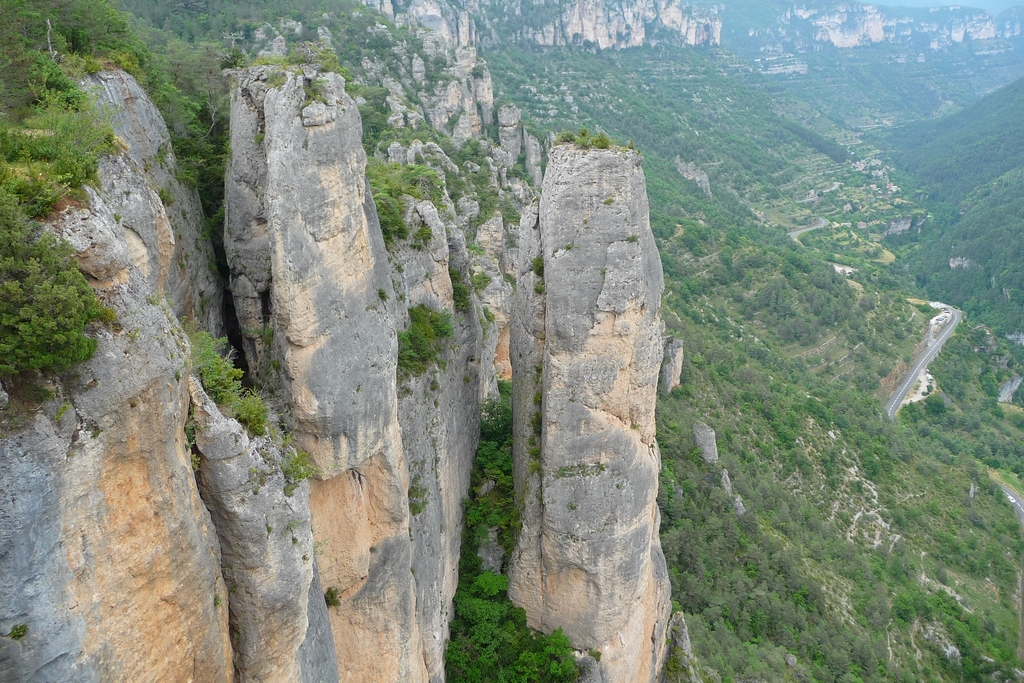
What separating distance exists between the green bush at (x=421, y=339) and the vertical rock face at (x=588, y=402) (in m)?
2.73

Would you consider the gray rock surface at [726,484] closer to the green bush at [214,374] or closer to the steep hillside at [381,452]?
the steep hillside at [381,452]

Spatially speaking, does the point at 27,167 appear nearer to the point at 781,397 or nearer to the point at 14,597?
the point at 14,597

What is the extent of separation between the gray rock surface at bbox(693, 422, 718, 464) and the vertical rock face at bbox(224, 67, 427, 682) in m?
28.9

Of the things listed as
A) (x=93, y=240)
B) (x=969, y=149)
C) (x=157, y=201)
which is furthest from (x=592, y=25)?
(x=93, y=240)

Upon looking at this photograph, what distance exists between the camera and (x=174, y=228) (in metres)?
13.7

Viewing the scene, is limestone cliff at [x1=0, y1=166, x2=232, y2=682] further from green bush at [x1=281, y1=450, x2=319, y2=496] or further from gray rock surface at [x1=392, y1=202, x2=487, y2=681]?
gray rock surface at [x1=392, y1=202, x2=487, y2=681]

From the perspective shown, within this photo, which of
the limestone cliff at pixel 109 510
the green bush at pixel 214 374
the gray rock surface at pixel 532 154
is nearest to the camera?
the limestone cliff at pixel 109 510

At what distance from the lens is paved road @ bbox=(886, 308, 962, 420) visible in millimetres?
70625

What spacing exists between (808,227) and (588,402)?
119 m

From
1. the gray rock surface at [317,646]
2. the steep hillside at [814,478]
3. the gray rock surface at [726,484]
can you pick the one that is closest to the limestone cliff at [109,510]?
the gray rock surface at [317,646]

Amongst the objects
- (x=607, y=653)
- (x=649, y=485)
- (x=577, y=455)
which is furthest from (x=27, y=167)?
(x=607, y=653)

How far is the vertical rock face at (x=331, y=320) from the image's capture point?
13.1 metres

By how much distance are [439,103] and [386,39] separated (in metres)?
13.8

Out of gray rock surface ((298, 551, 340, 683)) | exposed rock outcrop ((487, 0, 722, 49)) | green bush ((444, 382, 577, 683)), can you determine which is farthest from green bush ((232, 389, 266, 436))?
exposed rock outcrop ((487, 0, 722, 49))
